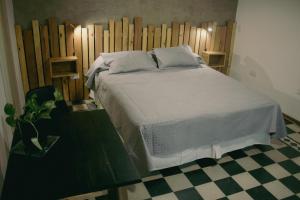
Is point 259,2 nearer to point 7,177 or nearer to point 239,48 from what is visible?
point 239,48

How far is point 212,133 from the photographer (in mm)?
2932

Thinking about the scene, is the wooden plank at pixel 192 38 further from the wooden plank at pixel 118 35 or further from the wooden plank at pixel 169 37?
the wooden plank at pixel 118 35

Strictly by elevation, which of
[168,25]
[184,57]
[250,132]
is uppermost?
[168,25]

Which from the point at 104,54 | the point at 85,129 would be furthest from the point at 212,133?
the point at 104,54

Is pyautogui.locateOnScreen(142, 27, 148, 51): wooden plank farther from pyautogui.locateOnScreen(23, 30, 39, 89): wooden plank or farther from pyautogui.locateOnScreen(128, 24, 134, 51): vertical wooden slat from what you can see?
pyautogui.locateOnScreen(23, 30, 39, 89): wooden plank

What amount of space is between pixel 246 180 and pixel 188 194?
27.0 inches

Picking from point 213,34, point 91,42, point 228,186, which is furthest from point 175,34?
point 228,186

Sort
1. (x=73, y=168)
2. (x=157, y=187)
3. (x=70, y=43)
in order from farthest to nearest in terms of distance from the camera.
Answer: (x=70, y=43), (x=157, y=187), (x=73, y=168)

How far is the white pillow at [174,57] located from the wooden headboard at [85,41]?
0.40 metres

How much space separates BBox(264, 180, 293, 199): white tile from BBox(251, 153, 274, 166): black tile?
0.32 m

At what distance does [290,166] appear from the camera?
3.13 metres

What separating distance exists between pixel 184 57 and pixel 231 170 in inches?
79.0

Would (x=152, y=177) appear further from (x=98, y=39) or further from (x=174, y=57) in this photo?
(x=98, y=39)

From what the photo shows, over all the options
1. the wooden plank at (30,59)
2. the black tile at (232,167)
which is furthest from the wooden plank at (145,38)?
the black tile at (232,167)
